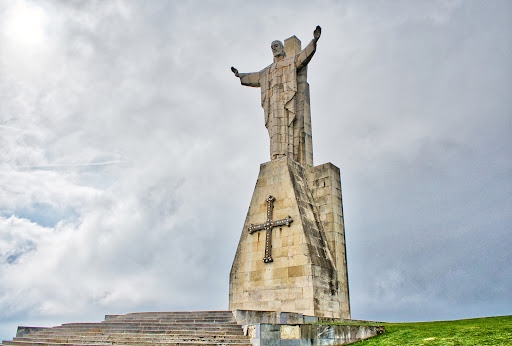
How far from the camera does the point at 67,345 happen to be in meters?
11.7

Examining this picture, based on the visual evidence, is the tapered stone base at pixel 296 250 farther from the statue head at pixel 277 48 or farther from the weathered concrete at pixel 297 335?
the statue head at pixel 277 48

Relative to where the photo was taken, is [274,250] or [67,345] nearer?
[67,345]

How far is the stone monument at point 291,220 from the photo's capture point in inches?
518

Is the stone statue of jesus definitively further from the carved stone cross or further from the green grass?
the green grass

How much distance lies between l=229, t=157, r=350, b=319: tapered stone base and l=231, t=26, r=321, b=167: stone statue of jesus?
2.66ft

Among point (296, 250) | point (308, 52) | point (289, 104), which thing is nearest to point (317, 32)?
point (308, 52)

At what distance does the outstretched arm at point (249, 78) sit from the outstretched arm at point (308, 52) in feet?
6.55

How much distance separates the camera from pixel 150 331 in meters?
11.5

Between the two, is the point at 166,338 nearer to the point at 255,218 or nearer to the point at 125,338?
the point at 125,338

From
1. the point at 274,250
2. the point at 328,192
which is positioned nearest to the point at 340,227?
the point at 328,192

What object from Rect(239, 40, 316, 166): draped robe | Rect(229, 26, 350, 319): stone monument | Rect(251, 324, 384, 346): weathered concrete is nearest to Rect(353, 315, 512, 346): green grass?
Rect(251, 324, 384, 346): weathered concrete

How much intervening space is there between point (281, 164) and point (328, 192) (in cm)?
196

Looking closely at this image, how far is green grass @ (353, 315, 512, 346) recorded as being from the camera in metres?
8.27

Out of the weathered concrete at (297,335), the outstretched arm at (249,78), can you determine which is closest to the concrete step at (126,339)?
the weathered concrete at (297,335)
